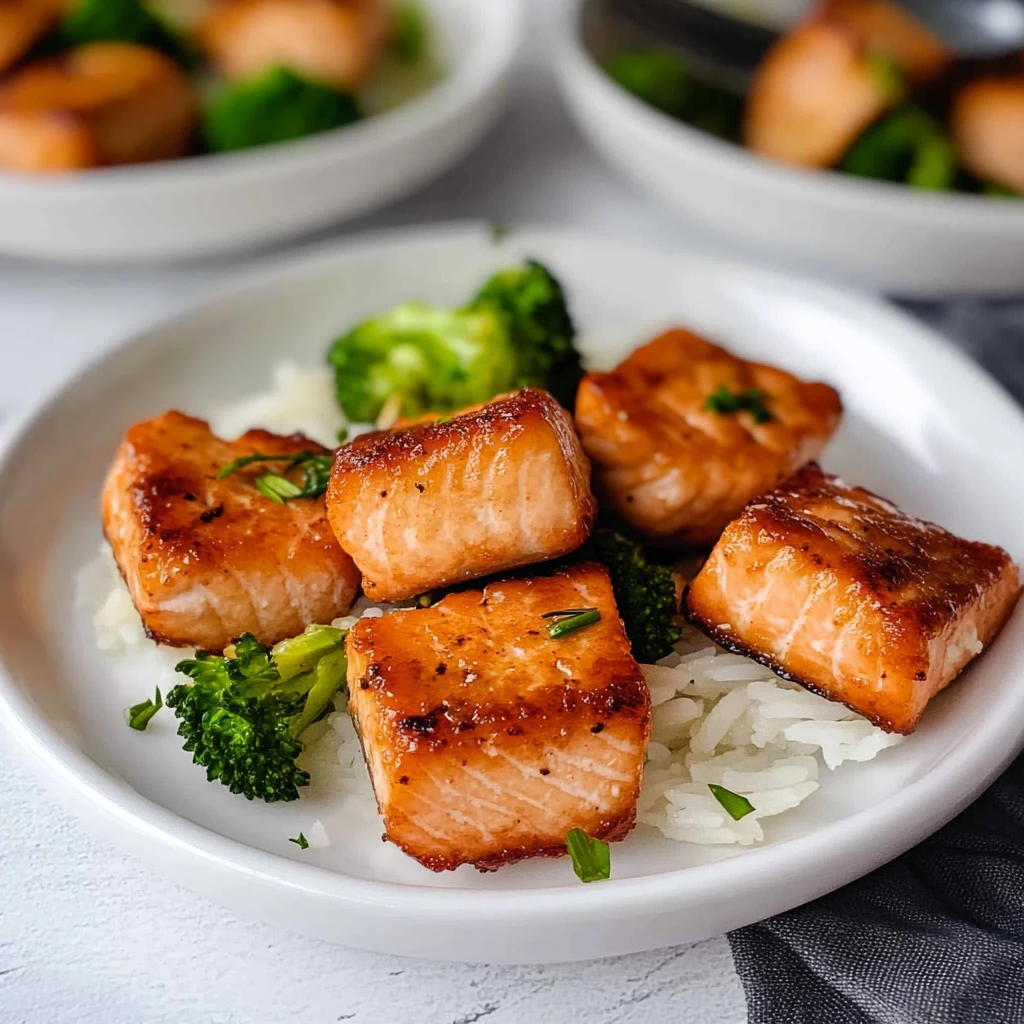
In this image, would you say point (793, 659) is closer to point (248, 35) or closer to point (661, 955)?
point (661, 955)

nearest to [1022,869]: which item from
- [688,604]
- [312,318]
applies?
[688,604]

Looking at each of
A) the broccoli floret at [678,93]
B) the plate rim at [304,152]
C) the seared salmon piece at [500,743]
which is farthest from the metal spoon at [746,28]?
the seared salmon piece at [500,743]

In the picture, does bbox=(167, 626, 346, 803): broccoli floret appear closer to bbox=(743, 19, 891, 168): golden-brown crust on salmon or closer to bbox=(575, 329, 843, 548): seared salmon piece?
bbox=(575, 329, 843, 548): seared salmon piece

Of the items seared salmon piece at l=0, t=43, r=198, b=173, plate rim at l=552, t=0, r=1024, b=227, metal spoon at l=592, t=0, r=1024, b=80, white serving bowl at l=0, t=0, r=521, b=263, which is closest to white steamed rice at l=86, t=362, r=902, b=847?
white serving bowl at l=0, t=0, r=521, b=263

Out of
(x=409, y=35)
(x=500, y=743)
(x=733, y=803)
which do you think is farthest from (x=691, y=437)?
(x=409, y=35)

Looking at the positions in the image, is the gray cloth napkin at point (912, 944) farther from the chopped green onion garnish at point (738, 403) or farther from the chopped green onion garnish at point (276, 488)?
the chopped green onion garnish at point (276, 488)

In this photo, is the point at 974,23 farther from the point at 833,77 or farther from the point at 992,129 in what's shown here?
the point at 833,77
